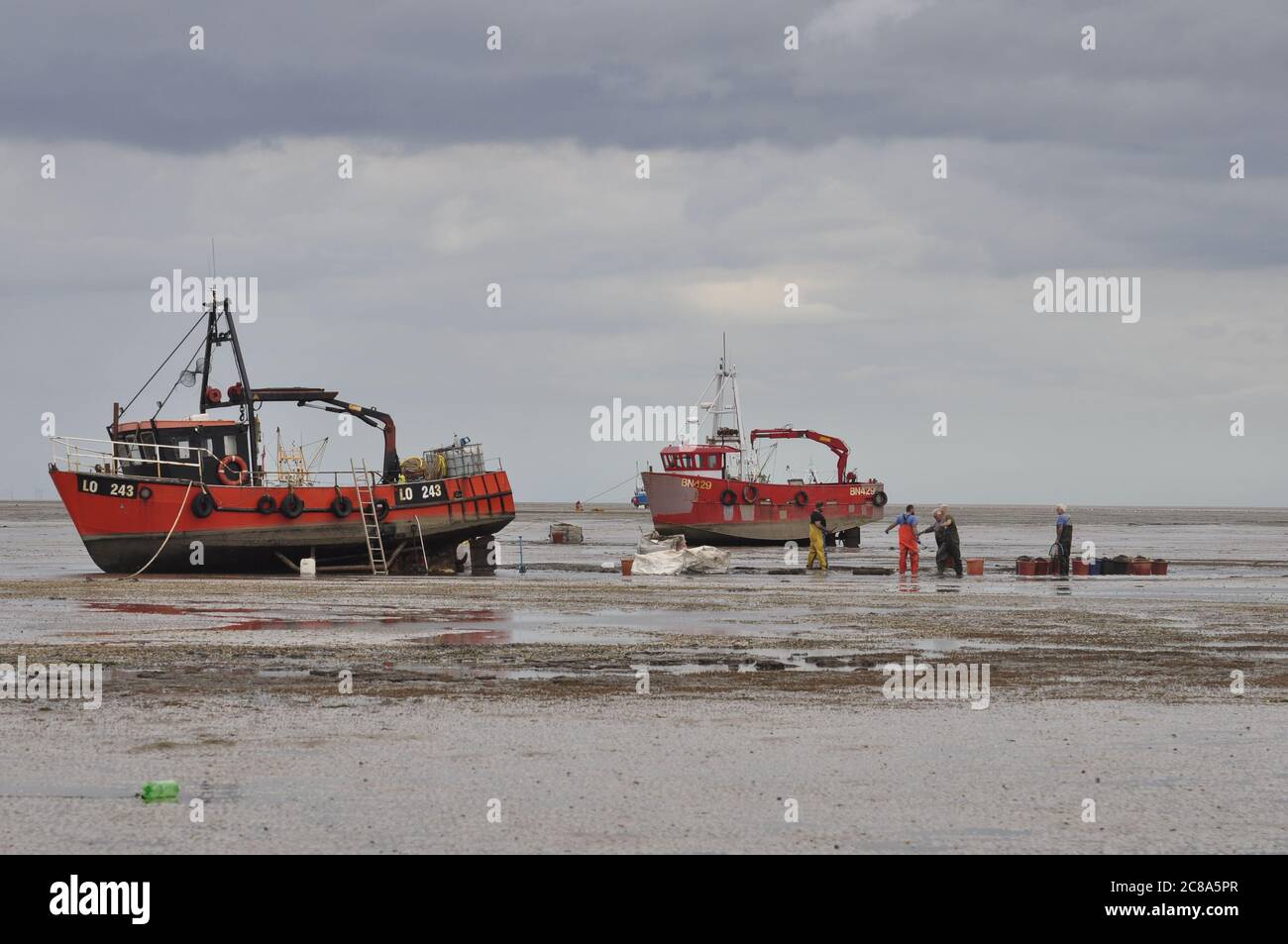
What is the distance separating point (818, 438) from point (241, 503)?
92.1 feet

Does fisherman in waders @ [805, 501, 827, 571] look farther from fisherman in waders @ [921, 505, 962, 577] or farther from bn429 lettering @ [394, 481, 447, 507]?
bn429 lettering @ [394, 481, 447, 507]

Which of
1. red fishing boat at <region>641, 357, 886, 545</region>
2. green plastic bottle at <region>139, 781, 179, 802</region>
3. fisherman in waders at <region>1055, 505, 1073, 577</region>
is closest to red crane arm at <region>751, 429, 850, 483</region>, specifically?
red fishing boat at <region>641, 357, 886, 545</region>

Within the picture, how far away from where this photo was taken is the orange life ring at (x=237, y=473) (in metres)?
35.8

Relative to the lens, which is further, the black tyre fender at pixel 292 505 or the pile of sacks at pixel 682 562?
→ the black tyre fender at pixel 292 505

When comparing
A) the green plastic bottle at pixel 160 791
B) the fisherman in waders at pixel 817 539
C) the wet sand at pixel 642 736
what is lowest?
the wet sand at pixel 642 736

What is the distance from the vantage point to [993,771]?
10195mm

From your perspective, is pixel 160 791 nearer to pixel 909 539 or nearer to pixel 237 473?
pixel 909 539

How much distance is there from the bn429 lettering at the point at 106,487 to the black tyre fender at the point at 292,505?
3380 mm

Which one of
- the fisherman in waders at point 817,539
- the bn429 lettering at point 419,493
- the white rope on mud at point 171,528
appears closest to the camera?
the white rope on mud at point 171,528

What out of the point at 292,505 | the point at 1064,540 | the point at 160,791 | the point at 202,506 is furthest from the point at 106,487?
the point at 160,791

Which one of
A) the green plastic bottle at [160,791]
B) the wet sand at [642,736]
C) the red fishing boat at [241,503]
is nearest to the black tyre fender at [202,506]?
the red fishing boat at [241,503]

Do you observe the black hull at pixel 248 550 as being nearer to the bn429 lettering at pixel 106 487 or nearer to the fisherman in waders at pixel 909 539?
the bn429 lettering at pixel 106 487

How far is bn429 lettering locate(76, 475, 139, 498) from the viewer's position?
112ft

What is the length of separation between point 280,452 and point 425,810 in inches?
1180
